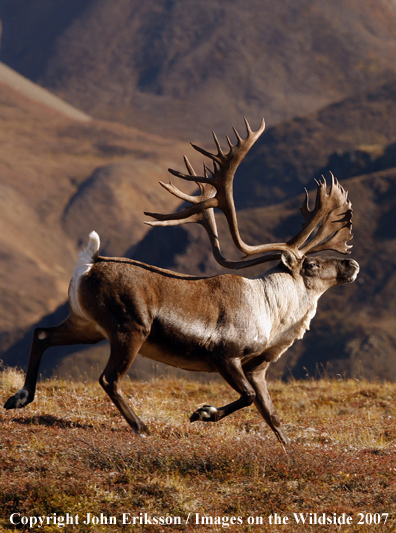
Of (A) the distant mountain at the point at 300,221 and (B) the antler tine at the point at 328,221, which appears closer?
(B) the antler tine at the point at 328,221

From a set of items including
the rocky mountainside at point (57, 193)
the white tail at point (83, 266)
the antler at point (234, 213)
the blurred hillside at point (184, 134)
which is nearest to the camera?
the white tail at point (83, 266)

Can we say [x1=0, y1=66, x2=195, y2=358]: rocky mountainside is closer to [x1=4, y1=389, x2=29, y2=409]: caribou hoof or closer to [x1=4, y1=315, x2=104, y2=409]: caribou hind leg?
[x1=4, y1=315, x2=104, y2=409]: caribou hind leg

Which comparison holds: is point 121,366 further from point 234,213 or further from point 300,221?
point 300,221

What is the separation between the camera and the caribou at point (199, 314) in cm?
700

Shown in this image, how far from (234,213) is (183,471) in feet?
10.3

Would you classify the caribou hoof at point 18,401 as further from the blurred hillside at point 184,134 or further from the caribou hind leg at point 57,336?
the blurred hillside at point 184,134

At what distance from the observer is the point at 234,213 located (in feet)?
26.9

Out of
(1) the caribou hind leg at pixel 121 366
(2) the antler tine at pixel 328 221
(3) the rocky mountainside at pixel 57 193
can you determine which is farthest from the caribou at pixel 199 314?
(3) the rocky mountainside at pixel 57 193

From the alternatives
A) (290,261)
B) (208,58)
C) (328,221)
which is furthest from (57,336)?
(208,58)

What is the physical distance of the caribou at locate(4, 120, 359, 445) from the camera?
7000mm

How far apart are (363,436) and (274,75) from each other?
Result: 5304 inches

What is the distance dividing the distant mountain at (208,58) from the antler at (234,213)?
117 meters

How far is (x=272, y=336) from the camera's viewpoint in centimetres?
790

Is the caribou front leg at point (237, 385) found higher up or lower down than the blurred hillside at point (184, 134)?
higher up
